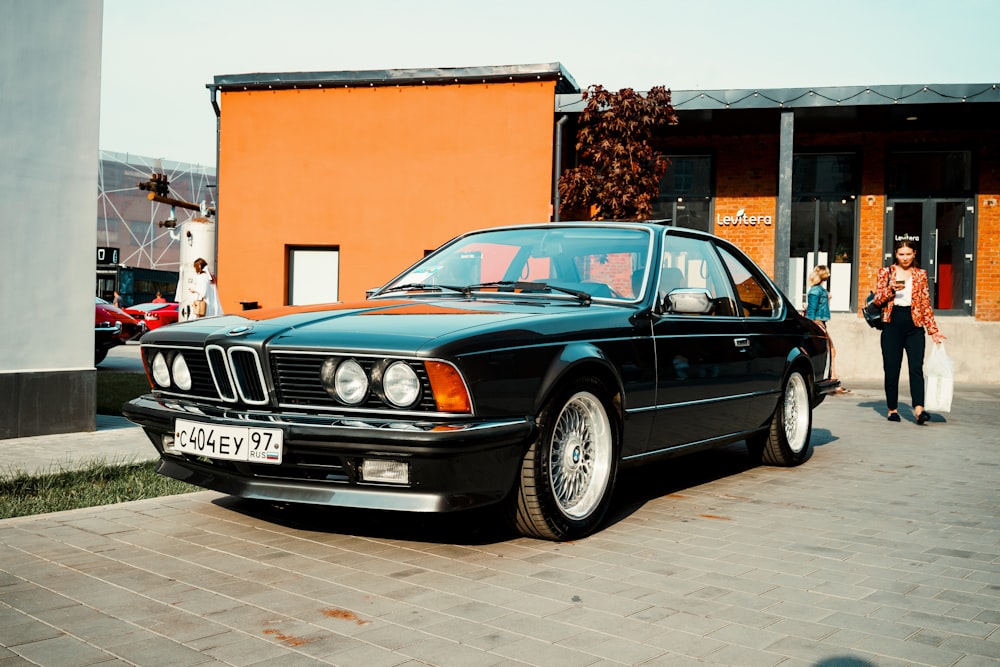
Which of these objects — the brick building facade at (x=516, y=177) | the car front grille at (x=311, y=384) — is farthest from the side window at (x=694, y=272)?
the brick building facade at (x=516, y=177)

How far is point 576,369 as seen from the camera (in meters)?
4.55

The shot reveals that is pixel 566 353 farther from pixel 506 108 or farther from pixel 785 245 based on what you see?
pixel 506 108

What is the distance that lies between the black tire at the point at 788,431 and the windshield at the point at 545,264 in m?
1.97

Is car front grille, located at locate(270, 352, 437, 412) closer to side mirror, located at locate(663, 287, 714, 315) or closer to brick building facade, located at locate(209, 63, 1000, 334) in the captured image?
side mirror, located at locate(663, 287, 714, 315)

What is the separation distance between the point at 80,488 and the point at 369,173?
43.4 feet

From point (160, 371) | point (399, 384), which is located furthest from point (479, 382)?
point (160, 371)

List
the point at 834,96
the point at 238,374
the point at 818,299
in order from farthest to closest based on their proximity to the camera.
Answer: the point at 834,96 → the point at 818,299 → the point at 238,374

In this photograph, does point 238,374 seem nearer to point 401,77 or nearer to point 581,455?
point 581,455

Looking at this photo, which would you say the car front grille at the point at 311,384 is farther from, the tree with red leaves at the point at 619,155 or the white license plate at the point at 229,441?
the tree with red leaves at the point at 619,155

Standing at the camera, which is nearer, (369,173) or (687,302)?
(687,302)

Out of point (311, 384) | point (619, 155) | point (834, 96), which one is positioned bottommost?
point (311, 384)

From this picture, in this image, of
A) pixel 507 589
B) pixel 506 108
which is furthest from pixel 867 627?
pixel 506 108

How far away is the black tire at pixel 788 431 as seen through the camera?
6957 mm

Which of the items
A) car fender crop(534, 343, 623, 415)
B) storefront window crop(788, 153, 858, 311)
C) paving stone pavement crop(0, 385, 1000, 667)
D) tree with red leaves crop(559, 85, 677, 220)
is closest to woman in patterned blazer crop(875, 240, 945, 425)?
paving stone pavement crop(0, 385, 1000, 667)
